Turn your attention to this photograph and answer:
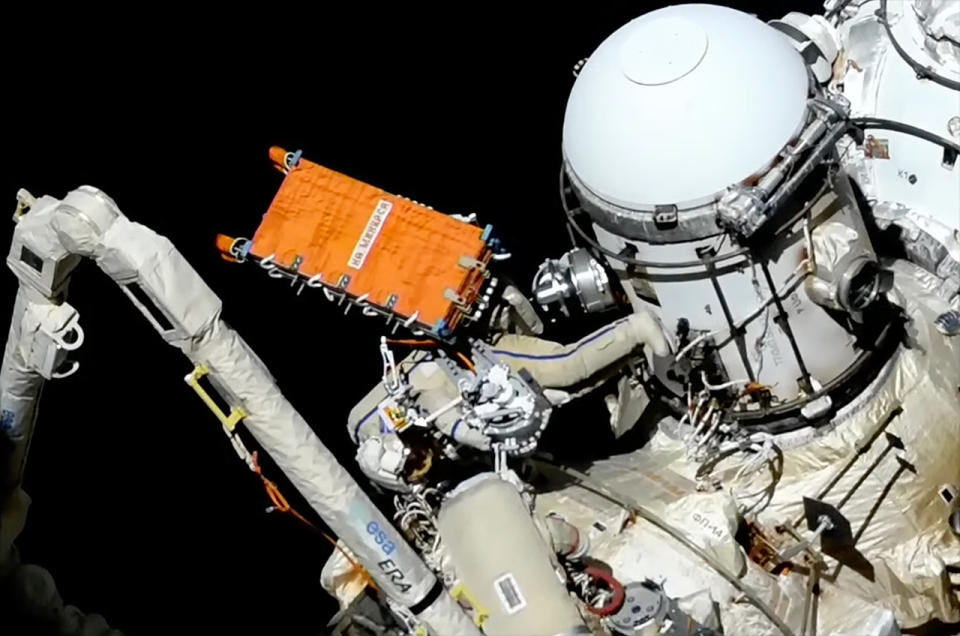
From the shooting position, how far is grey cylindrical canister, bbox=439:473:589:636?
351 centimetres

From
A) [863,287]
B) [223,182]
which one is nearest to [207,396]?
[223,182]

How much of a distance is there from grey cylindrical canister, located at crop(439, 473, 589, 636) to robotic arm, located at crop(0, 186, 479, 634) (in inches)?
3.9

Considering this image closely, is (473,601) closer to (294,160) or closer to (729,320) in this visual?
(729,320)

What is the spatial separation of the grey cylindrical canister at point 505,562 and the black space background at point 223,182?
166cm

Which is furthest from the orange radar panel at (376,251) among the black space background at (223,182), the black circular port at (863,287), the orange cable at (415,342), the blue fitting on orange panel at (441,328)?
the black circular port at (863,287)

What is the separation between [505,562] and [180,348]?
1.09 metres

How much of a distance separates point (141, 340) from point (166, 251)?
5.43 feet

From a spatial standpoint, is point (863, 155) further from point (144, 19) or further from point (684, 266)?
point (144, 19)

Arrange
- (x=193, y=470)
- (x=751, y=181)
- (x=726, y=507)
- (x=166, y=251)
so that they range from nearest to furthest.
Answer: (x=166, y=251) < (x=751, y=181) < (x=726, y=507) < (x=193, y=470)

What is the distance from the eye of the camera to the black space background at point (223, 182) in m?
4.39

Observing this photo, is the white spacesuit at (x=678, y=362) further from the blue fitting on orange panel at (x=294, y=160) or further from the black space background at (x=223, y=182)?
the black space background at (x=223, y=182)

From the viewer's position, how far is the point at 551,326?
15.6ft

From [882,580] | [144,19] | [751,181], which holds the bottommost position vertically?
[882,580]

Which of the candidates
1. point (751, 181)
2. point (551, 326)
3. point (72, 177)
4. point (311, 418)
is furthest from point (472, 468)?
point (72, 177)
